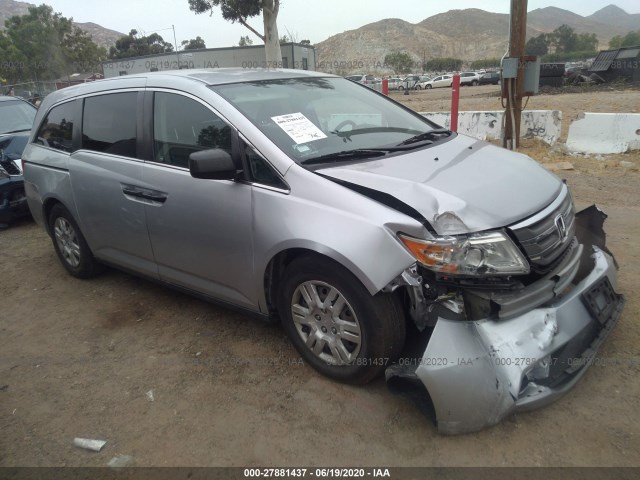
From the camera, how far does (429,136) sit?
327 cm

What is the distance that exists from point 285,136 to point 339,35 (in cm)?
14883

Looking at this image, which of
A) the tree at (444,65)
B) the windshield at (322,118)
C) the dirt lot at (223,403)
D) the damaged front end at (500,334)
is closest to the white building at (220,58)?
the windshield at (322,118)

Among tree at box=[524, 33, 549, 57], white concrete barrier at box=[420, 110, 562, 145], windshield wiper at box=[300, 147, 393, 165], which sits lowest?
white concrete barrier at box=[420, 110, 562, 145]

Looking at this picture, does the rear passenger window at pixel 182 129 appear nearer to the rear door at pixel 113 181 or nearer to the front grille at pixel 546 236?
the rear door at pixel 113 181

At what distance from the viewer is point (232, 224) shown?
111 inches

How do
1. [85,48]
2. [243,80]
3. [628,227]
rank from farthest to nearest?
1. [85,48]
2. [628,227]
3. [243,80]

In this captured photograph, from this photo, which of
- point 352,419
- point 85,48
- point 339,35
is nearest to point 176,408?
Result: point 352,419

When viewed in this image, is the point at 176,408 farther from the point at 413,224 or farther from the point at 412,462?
the point at 413,224

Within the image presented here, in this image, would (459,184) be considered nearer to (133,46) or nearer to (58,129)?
(58,129)

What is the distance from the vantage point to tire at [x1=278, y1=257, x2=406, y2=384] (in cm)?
236

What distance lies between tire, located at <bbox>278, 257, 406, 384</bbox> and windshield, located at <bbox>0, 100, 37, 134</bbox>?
6.95 meters

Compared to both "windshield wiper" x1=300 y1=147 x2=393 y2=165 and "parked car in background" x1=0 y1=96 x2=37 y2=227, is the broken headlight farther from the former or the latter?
"parked car in background" x1=0 y1=96 x2=37 y2=227

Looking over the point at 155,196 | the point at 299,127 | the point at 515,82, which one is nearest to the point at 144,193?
the point at 155,196

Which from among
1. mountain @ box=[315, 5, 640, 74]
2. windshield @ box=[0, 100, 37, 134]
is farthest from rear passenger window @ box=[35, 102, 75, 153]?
mountain @ box=[315, 5, 640, 74]
